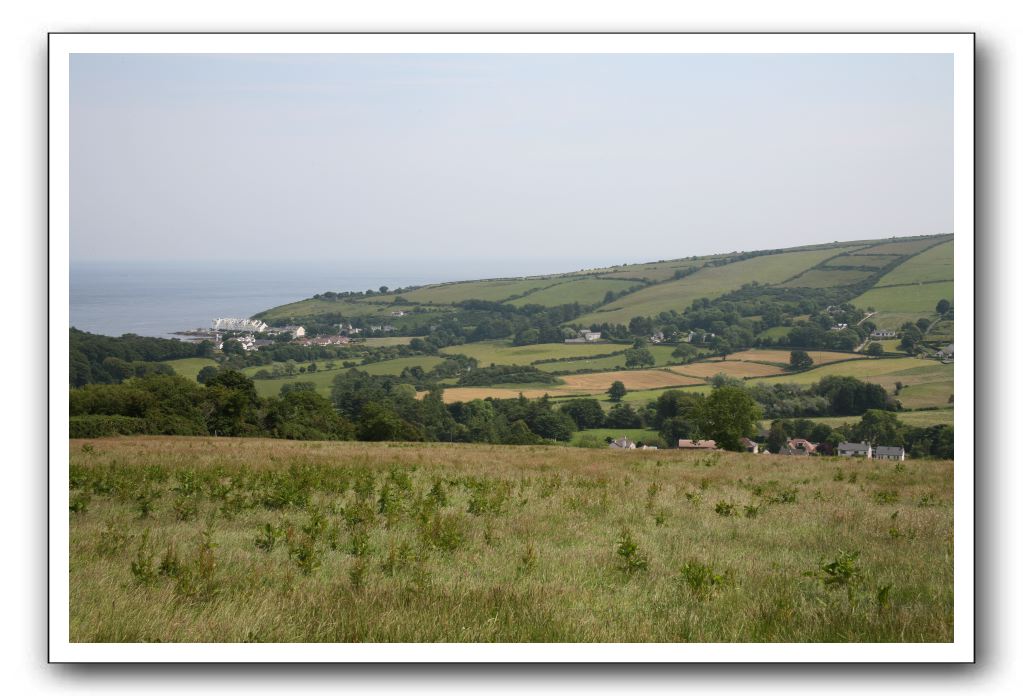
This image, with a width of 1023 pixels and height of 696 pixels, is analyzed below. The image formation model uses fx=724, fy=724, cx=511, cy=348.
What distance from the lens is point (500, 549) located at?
5.55 meters

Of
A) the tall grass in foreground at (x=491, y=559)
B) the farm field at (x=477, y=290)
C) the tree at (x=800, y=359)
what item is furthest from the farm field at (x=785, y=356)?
the farm field at (x=477, y=290)

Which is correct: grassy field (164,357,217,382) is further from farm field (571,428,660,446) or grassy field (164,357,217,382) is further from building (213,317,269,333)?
farm field (571,428,660,446)

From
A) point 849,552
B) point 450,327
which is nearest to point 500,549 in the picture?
point 849,552

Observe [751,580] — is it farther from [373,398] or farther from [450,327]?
[373,398]

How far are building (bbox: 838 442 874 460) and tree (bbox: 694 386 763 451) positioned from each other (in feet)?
4.94

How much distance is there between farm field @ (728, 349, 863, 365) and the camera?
332 inches

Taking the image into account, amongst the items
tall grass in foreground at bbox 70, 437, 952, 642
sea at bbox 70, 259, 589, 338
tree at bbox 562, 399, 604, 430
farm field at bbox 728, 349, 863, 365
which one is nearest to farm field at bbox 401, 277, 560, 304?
sea at bbox 70, 259, 589, 338

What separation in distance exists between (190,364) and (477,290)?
3739 mm

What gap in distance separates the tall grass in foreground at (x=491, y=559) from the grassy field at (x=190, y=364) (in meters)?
1.09

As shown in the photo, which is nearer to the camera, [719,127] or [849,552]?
[849,552]

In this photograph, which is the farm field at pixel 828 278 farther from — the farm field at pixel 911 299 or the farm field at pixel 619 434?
the farm field at pixel 619 434

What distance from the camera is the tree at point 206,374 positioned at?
26.0 ft

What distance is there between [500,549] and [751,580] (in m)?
1.83
